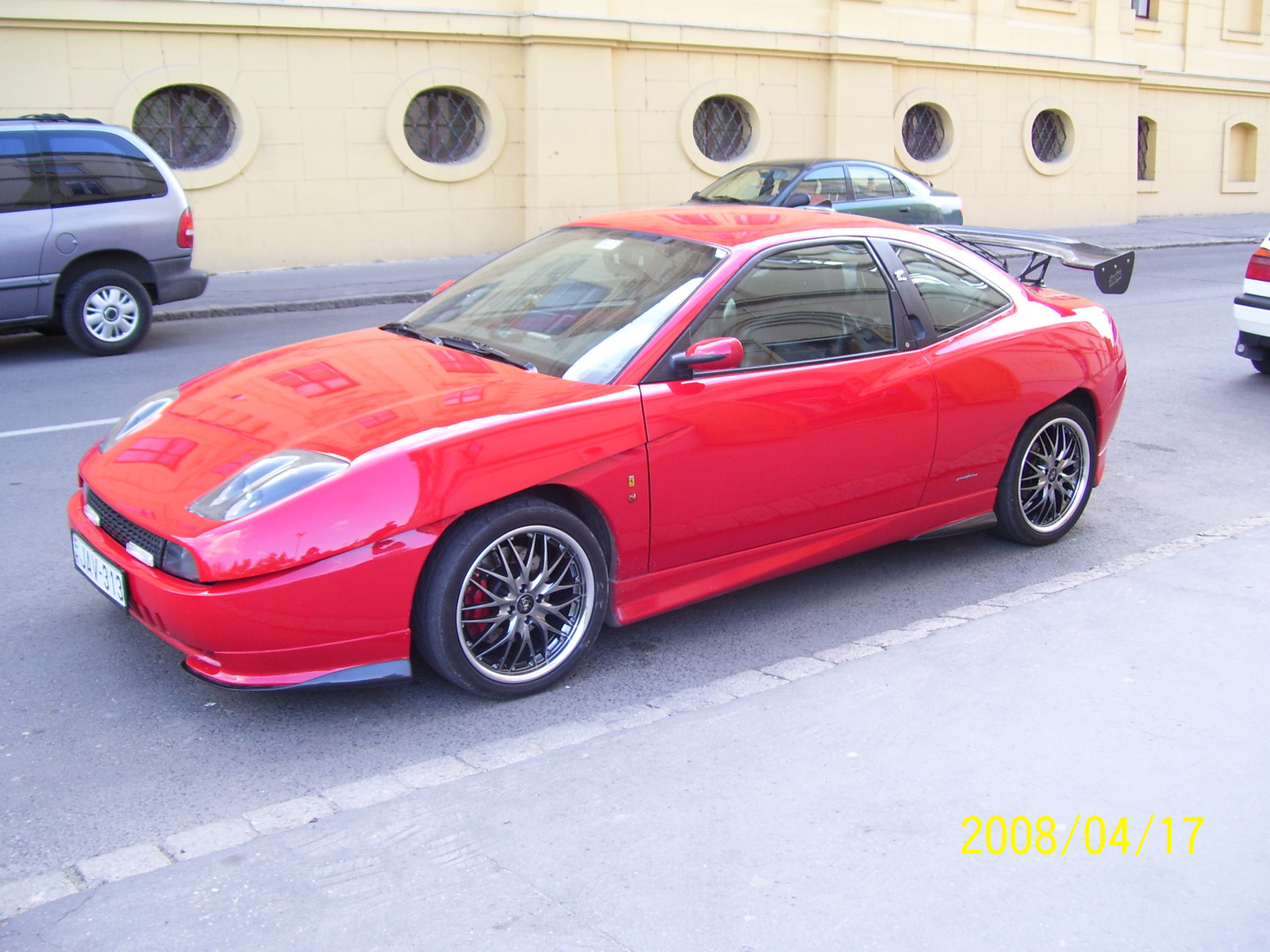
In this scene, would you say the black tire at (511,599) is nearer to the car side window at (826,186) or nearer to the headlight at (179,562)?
the headlight at (179,562)

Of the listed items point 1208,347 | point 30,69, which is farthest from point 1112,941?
point 30,69

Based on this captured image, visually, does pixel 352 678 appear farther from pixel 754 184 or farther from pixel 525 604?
pixel 754 184

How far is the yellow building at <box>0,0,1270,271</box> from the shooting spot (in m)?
14.9

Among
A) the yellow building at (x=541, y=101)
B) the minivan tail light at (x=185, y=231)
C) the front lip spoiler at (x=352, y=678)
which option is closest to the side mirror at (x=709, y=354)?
the front lip spoiler at (x=352, y=678)

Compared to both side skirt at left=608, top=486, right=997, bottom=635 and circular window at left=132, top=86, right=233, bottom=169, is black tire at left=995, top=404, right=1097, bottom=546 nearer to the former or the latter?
side skirt at left=608, top=486, right=997, bottom=635

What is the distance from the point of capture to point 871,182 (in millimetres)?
15102

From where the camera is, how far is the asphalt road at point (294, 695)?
11.1 feet

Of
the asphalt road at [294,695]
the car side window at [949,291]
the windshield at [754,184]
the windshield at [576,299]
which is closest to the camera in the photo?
the asphalt road at [294,695]

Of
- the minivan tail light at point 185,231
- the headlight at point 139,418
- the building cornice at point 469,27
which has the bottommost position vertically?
the headlight at point 139,418

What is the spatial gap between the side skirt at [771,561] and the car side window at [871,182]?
34.1ft

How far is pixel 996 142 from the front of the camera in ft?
76.2

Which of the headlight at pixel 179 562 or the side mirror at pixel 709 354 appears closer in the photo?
the headlight at pixel 179 562

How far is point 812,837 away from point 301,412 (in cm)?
210
